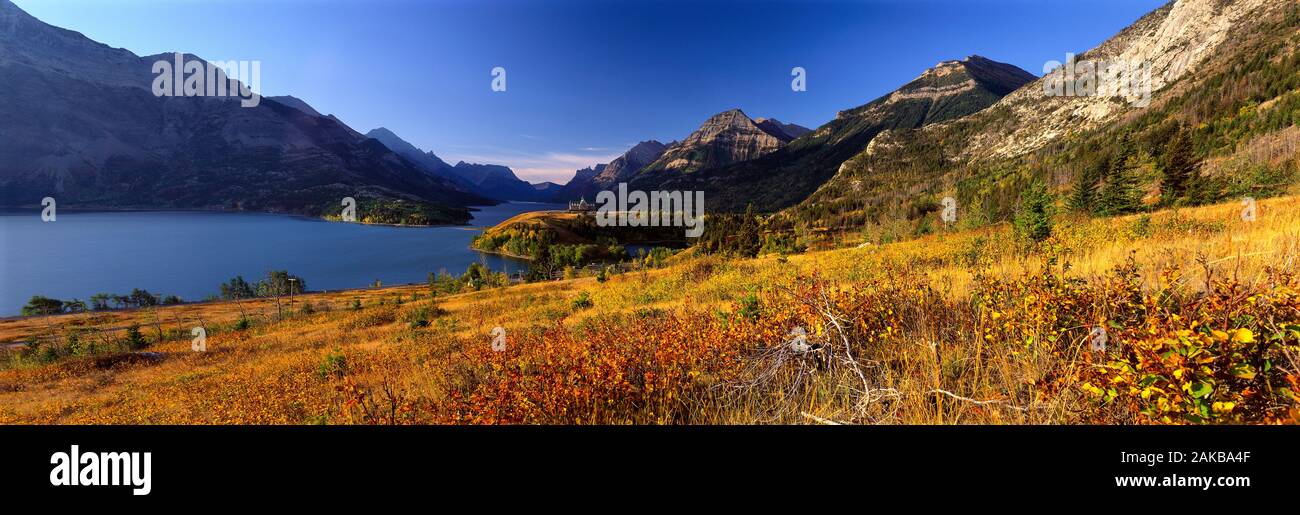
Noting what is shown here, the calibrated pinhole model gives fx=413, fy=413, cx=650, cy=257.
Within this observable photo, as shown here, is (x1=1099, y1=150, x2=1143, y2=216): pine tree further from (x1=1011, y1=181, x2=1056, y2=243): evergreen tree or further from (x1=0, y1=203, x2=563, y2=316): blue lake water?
(x1=0, y1=203, x2=563, y2=316): blue lake water

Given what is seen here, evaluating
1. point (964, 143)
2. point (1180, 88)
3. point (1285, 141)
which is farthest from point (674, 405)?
point (964, 143)

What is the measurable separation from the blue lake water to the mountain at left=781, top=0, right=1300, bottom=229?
88.0 meters

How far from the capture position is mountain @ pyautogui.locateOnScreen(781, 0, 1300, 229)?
164ft

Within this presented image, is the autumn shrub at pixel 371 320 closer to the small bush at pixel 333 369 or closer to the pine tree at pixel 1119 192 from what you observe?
the small bush at pixel 333 369

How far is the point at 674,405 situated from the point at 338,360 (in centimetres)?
1044

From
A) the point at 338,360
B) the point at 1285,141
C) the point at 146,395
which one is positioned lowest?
the point at 146,395

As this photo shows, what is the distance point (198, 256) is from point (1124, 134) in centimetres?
21483

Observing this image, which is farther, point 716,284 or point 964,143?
point 964,143

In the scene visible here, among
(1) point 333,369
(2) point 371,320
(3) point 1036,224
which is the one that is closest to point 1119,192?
(3) point 1036,224

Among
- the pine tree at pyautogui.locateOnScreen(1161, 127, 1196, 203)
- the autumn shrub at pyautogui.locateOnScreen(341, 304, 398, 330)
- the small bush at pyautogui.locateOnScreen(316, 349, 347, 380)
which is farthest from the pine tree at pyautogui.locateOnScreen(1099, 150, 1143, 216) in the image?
the autumn shrub at pyautogui.locateOnScreen(341, 304, 398, 330)
